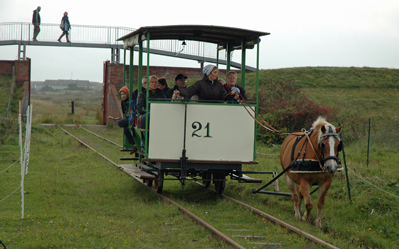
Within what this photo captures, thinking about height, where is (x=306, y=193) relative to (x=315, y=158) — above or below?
below

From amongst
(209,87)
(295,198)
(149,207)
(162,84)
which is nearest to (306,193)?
(295,198)

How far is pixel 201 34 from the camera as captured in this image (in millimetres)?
10555

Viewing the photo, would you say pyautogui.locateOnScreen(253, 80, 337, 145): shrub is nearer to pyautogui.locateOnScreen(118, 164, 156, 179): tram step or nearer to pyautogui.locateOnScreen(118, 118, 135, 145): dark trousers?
pyautogui.locateOnScreen(118, 118, 135, 145): dark trousers

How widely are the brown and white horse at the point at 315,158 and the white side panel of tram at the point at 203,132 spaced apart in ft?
3.42

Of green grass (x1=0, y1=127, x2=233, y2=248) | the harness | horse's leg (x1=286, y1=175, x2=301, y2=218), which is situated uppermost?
the harness

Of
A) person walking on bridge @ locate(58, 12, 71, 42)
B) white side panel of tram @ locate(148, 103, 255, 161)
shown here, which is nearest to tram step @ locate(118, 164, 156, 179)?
white side panel of tram @ locate(148, 103, 255, 161)

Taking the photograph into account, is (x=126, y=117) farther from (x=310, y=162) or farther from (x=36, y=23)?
(x=36, y=23)

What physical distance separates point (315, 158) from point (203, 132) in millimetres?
2458

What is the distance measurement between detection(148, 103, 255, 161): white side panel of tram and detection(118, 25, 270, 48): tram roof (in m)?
1.66

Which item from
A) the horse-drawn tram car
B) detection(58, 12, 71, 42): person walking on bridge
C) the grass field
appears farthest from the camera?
detection(58, 12, 71, 42): person walking on bridge

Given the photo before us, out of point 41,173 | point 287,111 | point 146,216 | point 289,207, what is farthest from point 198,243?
point 287,111

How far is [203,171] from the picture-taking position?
9.41m

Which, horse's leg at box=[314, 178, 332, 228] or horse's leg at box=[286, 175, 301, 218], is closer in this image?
horse's leg at box=[314, 178, 332, 228]

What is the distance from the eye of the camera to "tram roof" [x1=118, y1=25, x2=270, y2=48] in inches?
371
